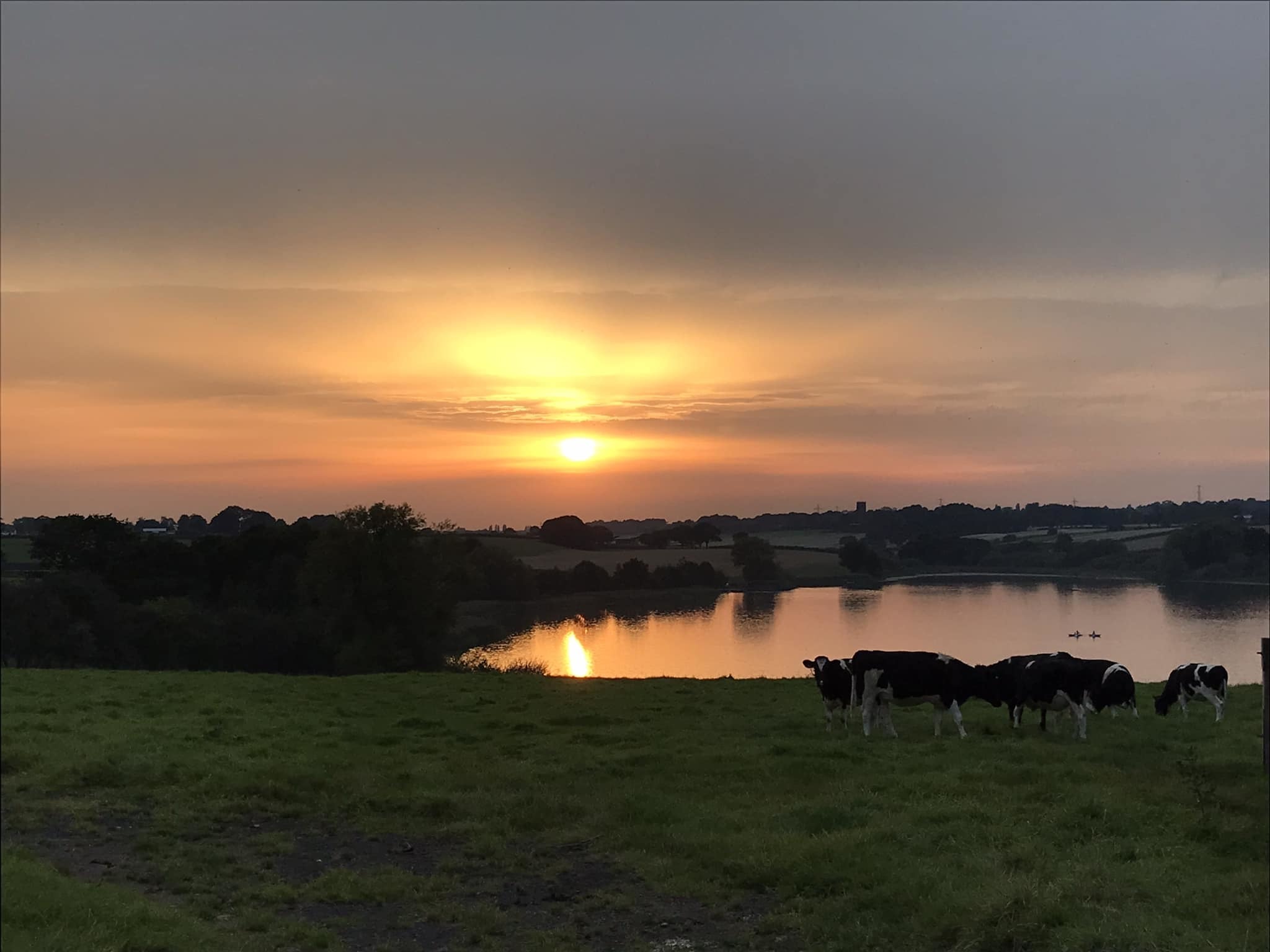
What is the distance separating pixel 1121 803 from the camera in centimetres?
1073

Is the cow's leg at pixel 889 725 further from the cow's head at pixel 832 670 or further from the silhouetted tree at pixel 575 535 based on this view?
the silhouetted tree at pixel 575 535

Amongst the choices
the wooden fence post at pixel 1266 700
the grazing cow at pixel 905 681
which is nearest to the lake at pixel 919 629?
the grazing cow at pixel 905 681

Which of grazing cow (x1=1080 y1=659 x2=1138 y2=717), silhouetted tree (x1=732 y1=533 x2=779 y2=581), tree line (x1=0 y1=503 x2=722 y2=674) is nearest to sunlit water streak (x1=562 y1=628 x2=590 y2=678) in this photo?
tree line (x1=0 y1=503 x2=722 y2=674)

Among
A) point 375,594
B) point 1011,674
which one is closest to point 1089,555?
point 1011,674

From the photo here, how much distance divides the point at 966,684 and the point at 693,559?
26060mm

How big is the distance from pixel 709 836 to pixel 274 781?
6.94 m

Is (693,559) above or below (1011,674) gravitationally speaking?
above

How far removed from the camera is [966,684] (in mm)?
17453

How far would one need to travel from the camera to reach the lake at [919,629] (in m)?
23.2

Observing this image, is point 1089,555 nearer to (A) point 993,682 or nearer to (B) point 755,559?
(B) point 755,559

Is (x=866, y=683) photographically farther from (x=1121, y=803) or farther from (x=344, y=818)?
(x=344, y=818)

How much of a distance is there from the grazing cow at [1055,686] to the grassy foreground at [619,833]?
552 mm

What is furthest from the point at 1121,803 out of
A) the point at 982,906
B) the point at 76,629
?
the point at 76,629

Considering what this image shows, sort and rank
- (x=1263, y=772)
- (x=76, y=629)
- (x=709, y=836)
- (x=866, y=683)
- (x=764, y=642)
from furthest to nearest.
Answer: (x=764, y=642) → (x=76, y=629) → (x=866, y=683) → (x=1263, y=772) → (x=709, y=836)
